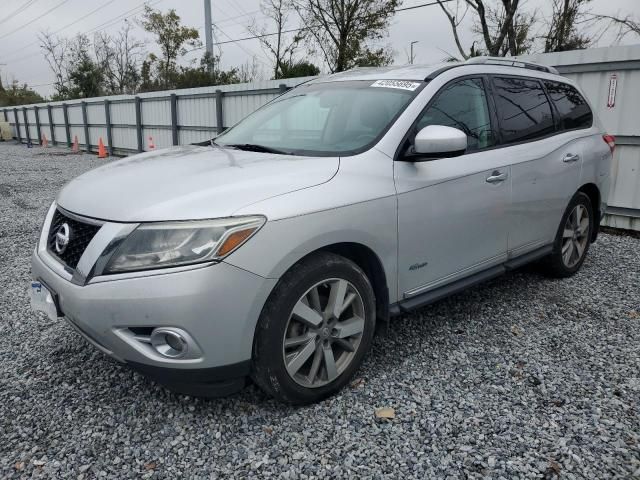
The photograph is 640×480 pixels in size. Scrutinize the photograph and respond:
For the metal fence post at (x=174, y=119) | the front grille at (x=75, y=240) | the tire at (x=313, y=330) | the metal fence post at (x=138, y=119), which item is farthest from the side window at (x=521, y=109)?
the metal fence post at (x=138, y=119)

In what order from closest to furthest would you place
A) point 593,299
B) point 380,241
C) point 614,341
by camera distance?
point 380,241 < point 614,341 < point 593,299

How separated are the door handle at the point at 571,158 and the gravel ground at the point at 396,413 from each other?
1.25 m

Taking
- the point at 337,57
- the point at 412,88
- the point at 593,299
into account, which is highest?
the point at 337,57

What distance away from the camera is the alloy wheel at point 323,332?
2.43 metres

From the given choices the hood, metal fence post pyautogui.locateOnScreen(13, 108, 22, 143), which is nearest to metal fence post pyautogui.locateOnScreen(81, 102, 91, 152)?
metal fence post pyautogui.locateOnScreen(13, 108, 22, 143)

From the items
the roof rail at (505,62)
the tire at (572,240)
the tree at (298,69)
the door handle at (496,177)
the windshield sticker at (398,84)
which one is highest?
the tree at (298,69)

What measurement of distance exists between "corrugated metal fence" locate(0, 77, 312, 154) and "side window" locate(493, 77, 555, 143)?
6749 mm

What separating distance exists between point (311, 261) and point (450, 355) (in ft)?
4.32

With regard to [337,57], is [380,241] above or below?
below

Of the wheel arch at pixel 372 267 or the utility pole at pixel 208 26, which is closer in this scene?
the wheel arch at pixel 372 267

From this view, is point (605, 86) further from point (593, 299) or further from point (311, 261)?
point (311, 261)

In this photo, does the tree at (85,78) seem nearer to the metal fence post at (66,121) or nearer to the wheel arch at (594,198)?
the metal fence post at (66,121)

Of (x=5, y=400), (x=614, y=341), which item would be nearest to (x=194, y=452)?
(x=5, y=400)

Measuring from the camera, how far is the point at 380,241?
2.66 m
